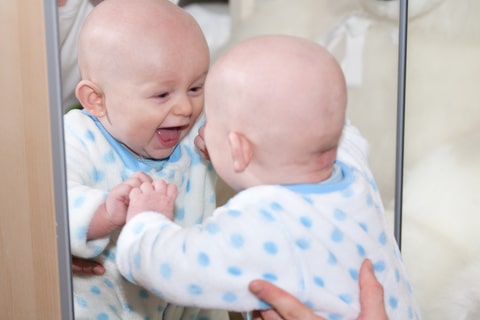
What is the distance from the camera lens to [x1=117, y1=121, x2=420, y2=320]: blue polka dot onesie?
2.37 feet

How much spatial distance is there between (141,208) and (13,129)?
0.20 m

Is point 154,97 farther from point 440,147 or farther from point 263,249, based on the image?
point 440,147

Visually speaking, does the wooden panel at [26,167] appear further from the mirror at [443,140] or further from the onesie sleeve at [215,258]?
the mirror at [443,140]

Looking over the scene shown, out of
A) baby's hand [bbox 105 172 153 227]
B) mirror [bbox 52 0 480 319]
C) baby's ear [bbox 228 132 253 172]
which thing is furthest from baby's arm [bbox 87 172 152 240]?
mirror [bbox 52 0 480 319]

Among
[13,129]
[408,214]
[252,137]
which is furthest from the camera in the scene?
[408,214]

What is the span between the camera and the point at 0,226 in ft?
3.02

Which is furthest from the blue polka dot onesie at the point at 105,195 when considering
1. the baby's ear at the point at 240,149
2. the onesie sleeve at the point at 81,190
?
the baby's ear at the point at 240,149

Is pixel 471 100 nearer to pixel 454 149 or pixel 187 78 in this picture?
pixel 454 149

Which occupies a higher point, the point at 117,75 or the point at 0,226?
the point at 117,75

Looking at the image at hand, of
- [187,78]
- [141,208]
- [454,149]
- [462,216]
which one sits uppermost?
[187,78]

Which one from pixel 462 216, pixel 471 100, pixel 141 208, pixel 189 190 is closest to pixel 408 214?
pixel 462 216

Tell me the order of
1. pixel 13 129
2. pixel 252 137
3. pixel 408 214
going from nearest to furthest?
pixel 252 137
pixel 13 129
pixel 408 214

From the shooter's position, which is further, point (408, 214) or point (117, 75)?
point (408, 214)

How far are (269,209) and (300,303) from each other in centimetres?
10
